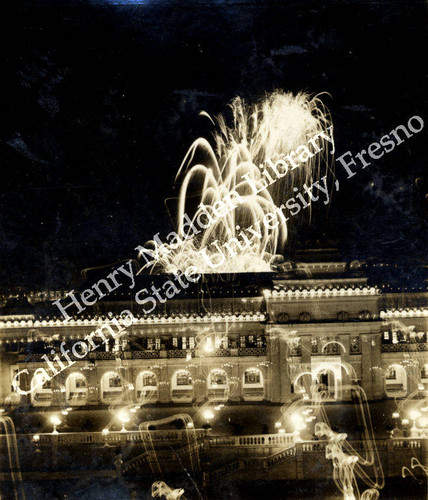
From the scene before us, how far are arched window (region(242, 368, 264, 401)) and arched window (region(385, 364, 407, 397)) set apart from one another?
10.2 metres

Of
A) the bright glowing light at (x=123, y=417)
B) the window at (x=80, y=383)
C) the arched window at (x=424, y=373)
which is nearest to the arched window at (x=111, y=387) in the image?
the window at (x=80, y=383)

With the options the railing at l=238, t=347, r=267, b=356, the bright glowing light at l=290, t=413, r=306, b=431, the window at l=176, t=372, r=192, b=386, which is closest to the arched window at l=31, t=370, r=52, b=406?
the window at l=176, t=372, r=192, b=386

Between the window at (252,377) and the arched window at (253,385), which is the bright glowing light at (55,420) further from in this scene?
the window at (252,377)

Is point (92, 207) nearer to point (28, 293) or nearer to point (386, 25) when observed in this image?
point (28, 293)

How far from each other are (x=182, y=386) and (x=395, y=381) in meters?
18.2

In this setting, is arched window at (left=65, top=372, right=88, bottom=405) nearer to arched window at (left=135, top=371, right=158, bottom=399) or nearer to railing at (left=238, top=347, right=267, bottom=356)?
arched window at (left=135, top=371, right=158, bottom=399)

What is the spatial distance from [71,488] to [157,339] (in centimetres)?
1611

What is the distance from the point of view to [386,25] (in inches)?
1281

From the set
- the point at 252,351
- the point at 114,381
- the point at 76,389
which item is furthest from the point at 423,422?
the point at 76,389

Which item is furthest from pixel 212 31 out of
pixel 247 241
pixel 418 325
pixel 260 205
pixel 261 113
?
pixel 418 325

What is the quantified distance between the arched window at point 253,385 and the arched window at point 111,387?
10.6m

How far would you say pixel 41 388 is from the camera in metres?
41.5

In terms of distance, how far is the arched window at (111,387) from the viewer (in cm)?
4138

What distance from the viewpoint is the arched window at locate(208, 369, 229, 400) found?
41312 millimetres
